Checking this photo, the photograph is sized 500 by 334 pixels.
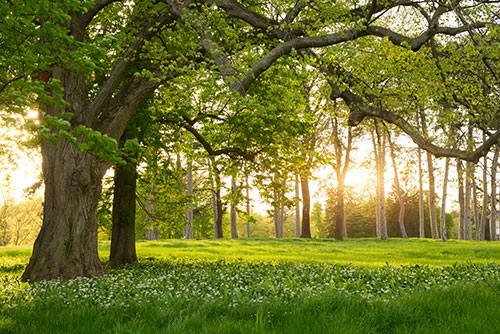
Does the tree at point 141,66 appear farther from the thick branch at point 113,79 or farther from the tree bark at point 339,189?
the tree bark at point 339,189

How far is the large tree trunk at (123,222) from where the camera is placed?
590 inches

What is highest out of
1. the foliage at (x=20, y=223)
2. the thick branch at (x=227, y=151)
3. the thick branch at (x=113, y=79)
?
the thick branch at (x=113, y=79)

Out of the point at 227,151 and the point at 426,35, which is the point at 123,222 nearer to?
the point at 227,151

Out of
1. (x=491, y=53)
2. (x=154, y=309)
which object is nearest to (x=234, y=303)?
(x=154, y=309)

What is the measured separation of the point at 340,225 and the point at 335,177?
632 centimetres

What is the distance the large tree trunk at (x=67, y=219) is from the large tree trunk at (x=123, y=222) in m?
2.80

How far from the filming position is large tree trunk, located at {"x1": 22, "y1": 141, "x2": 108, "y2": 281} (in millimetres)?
10969

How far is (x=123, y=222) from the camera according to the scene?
1520 centimetres

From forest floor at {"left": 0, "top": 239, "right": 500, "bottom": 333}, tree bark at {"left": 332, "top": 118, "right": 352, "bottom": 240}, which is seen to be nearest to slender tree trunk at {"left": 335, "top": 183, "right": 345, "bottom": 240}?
A: tree bark at {"left": 332, "top": 118, "right": 352, "bottom": 240}

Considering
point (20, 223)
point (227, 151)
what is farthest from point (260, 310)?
point (20, 223)

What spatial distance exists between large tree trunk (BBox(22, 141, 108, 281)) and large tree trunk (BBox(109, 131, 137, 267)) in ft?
9.18

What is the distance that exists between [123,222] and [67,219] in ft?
12.8

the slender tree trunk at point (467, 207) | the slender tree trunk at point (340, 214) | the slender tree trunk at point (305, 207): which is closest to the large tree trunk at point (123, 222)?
the slender tree trunk at point (305, 207)

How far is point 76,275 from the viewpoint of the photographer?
36.3 ft
